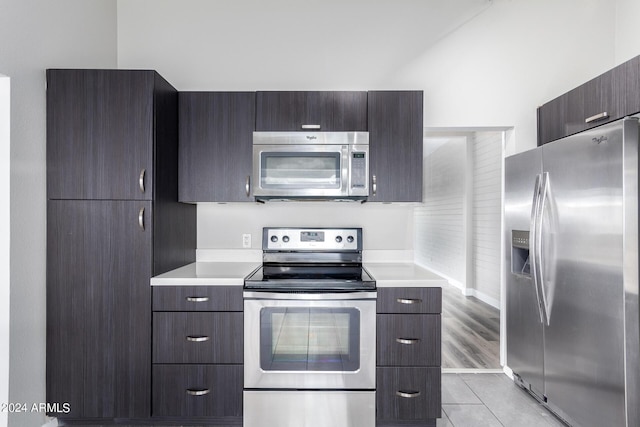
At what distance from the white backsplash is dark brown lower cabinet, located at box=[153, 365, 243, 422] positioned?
0.93 meters

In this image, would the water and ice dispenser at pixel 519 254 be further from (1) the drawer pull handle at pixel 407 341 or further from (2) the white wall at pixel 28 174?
(2) the white wall at pixel 28 174

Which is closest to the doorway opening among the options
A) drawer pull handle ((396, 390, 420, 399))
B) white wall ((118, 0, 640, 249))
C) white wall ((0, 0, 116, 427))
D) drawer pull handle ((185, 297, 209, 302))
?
white wall ((118, 0, 640, 249))

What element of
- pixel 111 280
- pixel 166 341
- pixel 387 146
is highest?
pixel 387 146

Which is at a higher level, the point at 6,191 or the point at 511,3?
the point at 511,3

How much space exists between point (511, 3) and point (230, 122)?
2204 millimetres

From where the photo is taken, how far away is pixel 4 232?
1855 mm

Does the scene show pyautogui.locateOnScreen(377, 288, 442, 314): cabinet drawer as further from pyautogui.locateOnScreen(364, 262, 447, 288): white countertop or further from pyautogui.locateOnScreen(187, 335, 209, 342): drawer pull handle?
pyautogui.locateOnScreen(187, 335, 209, 342): drawer pull handle

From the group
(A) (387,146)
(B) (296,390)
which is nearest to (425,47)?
(A) (387,146)

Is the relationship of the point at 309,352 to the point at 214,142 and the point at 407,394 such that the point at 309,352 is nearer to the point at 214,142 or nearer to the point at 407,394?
the point at 407,394

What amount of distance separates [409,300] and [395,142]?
0.99 meters

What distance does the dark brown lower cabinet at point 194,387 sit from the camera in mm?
2121

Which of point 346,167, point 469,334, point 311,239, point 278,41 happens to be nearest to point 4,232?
point 311,239

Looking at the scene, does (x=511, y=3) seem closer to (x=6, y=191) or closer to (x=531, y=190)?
(x=531, y=190)

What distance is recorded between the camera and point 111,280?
2117 mm
